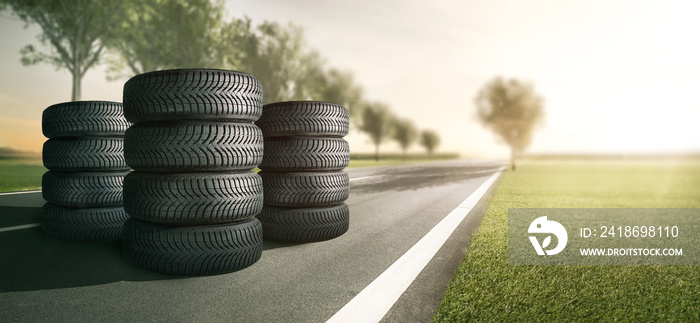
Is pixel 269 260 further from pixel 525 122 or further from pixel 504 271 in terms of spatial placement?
pixel 525 122

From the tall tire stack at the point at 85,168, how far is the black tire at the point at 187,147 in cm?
136

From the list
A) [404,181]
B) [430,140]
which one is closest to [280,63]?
[404,181]

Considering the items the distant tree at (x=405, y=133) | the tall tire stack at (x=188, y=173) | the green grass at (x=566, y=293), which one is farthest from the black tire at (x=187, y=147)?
the distant tree at (x=405, y=133)

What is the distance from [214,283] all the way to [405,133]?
79015 mm

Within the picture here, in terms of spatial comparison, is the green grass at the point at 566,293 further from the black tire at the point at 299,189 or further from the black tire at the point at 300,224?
the black tire at the point at 299,189

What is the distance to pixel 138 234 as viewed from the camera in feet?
11.6

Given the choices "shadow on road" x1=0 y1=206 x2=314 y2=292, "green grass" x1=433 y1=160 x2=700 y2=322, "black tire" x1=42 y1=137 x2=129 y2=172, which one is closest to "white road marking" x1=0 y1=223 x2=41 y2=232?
"shadow on road" x1=0 y1=206 x2=314 y2=292

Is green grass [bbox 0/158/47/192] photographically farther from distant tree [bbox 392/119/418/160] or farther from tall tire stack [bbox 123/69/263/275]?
distant tree [bbox 392/119/418/160]

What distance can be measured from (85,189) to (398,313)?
431 centimetres

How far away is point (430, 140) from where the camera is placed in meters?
105

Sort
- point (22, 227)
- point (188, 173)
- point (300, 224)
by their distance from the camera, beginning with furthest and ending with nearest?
point (22, 227) → point (300, 224) → point (188, 173)

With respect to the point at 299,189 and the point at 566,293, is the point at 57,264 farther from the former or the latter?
the point at 566,293

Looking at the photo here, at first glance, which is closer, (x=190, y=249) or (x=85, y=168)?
(x=190, y=249)

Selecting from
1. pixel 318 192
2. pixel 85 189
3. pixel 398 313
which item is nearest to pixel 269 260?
pixel 318 192
